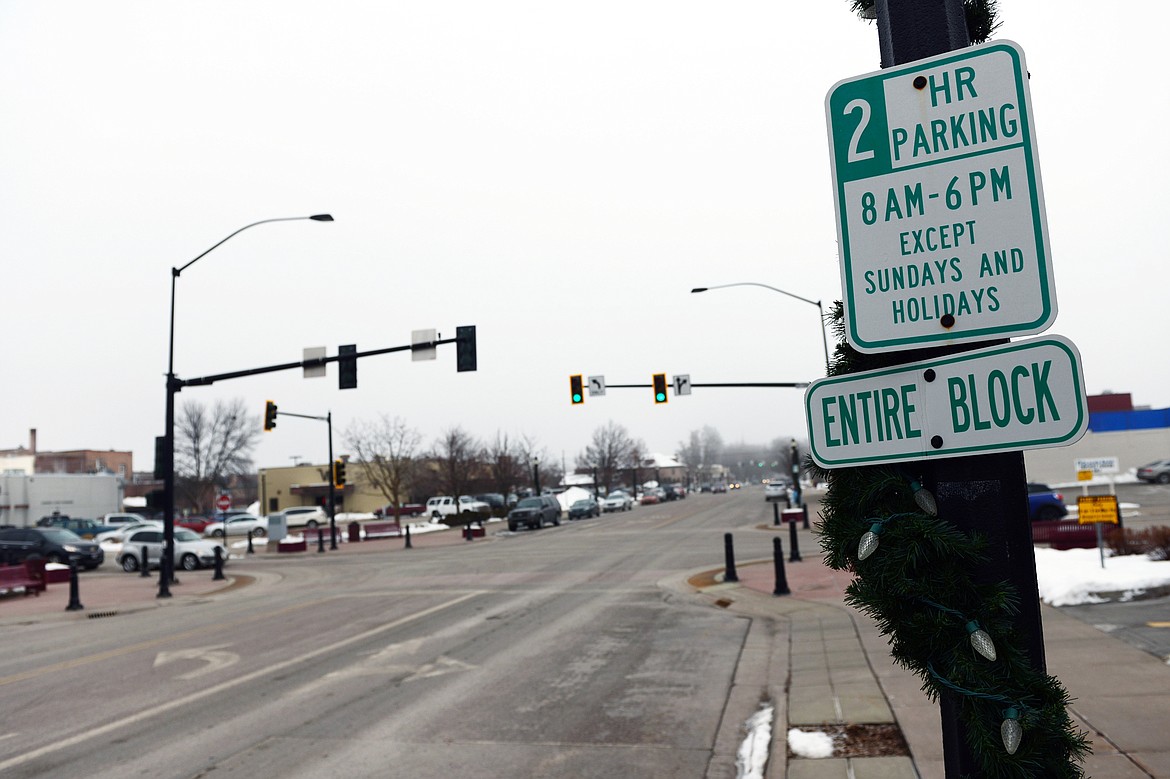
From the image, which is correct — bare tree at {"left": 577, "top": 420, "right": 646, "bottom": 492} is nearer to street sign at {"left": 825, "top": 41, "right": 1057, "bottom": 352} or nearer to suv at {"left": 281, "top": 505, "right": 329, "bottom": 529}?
suv at {"left": 281, "top": 505, "right": 329, "bottom": 529}

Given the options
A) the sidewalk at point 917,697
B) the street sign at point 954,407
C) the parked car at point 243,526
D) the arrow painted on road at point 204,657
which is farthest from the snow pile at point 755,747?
the parked car at point 243,526

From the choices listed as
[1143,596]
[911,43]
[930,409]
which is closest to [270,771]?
[930,409]

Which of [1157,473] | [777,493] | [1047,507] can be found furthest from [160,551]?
[1157,473]

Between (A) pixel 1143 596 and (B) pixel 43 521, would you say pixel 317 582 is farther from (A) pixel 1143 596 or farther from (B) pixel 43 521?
(B) pixel 43 521

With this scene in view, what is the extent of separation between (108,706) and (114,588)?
58.8 feet

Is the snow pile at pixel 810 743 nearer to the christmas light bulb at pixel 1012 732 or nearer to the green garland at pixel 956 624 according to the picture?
the green garland at pixel 956 624

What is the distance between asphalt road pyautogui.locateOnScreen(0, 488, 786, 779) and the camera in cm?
674

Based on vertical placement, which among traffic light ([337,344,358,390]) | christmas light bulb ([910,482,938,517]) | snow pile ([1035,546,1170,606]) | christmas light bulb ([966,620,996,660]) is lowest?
snow pile ([1035,546,1170,606])

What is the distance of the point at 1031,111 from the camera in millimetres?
2285

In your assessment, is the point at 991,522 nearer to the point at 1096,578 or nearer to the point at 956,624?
the point at 956,624

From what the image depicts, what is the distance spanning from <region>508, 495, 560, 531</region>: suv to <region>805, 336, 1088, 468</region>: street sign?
4528 cm

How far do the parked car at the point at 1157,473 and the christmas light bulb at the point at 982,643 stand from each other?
58599 millimetres

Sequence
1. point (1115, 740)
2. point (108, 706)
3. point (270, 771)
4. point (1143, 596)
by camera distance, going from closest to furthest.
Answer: point (1115, 740) < point (270, 771) < point (108, 706) < point (1143, 596)

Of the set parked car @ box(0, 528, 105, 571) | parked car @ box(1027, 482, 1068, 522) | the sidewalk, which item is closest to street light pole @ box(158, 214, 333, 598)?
parked car @ box(0, 528, 105, 571)
